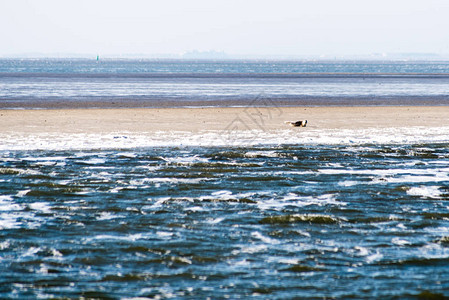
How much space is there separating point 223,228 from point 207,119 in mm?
19425

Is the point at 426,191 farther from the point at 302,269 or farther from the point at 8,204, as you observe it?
the point at 8,204

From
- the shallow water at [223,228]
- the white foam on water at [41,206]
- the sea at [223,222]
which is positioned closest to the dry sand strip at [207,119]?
the sea at [223,222]

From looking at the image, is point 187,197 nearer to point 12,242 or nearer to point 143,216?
point 143,216

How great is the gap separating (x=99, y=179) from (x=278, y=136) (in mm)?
10310

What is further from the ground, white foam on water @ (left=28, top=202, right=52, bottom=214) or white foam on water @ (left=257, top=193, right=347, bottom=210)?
white foam on water @ (left=257, top=193, right=347, bottom=210)

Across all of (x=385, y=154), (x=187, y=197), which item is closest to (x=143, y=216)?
(x=187, y=197)

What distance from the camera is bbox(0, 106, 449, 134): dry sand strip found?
1037 inches

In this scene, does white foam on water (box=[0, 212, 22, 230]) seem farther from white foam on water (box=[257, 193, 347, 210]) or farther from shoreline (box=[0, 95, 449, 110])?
shoreline (box=[0, 95, 449, 110])

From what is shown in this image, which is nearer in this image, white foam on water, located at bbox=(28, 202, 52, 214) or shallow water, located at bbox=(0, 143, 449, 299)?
shallow water, located at bbox=(0, 143, 449, 299)

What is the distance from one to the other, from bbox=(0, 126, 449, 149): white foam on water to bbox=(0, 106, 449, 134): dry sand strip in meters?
1.21

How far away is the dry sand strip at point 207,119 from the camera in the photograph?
86.4 ft

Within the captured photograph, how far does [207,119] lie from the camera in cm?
2994

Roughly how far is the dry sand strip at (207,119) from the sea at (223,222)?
5.57m

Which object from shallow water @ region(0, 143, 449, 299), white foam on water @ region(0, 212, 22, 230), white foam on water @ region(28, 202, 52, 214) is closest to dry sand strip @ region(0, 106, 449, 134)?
shallow water @ region(0, 143, 449, 299)
